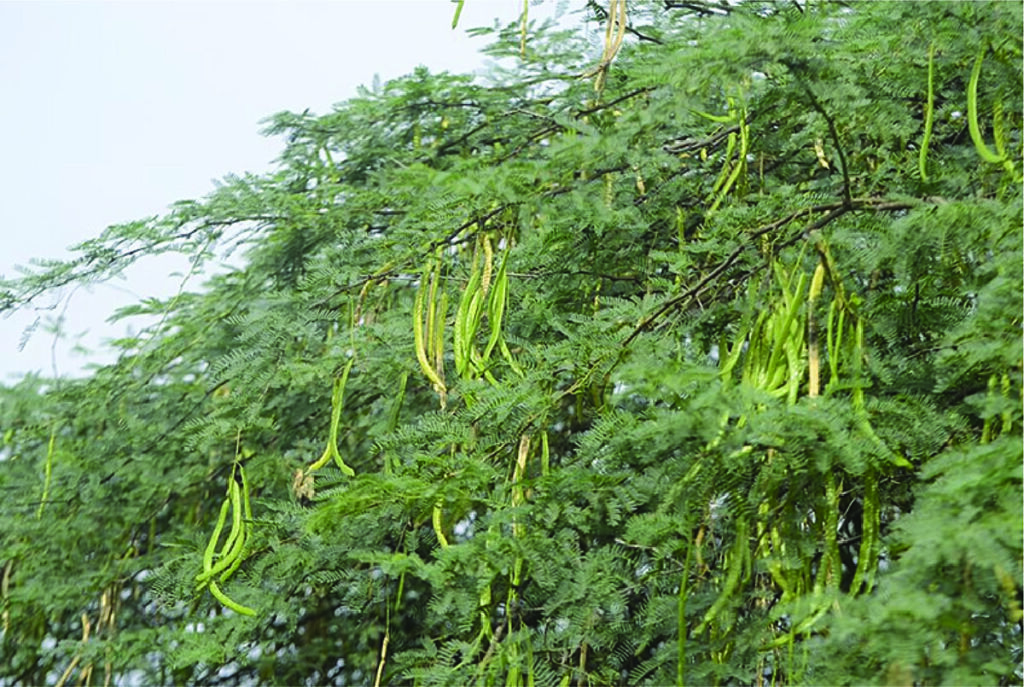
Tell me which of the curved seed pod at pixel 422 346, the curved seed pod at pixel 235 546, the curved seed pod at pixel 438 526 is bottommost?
the curved seed pod at pixel 235 546

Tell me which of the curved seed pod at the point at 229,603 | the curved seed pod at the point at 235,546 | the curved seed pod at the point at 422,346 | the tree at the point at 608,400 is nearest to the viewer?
the tree at the point at 608,400

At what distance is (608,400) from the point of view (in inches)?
146

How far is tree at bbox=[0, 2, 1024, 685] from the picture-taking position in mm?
2943

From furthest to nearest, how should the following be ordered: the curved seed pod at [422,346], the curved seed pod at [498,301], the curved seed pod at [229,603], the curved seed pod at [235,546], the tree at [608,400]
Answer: the curved seed pod at [235,546], the curved seed pod at [229,603], the curved seed pod at [422,346], the curved seed pod at [498,301], the tree at [608,400]

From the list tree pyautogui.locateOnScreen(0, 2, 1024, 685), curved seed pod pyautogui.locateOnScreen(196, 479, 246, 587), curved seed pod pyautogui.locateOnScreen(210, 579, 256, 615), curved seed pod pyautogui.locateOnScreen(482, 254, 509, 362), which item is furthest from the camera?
curved seed pod pyautogui.locateOnScreen(196, 479, 246, 587)

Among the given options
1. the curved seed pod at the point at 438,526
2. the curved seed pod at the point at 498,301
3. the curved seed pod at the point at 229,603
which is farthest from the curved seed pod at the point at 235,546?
the curved seed pod at the point at 498,301

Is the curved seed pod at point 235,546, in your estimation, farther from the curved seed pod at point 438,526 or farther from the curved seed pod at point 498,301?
the curved seed pod at point 498,301

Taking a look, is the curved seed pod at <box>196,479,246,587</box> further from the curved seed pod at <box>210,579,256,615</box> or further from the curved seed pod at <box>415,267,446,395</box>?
the curved seed pod at <box>415,267,446,395</box>

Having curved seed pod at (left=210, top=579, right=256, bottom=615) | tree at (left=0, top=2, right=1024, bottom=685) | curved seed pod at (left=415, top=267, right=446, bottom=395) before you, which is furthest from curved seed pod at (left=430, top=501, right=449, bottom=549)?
curved seed pod at (left=210, top=579, right=256, bottom=615)

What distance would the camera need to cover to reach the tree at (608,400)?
2.94 meters

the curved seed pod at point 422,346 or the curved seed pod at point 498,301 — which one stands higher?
the curved seed pod at point 498,301

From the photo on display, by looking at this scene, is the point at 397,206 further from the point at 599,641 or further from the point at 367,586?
the point at 599,641

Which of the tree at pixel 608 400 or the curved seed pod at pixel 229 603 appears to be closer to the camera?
the tree at pixel 608 400

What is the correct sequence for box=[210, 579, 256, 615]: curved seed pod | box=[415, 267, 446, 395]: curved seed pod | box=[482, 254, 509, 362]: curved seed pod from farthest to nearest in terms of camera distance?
box=[210, 579, 256, 615]: curved seed pod
box=[415, 267, 446, 395]: curved seed pod
box=[482, 254, 509, 362]: curved seed pod
